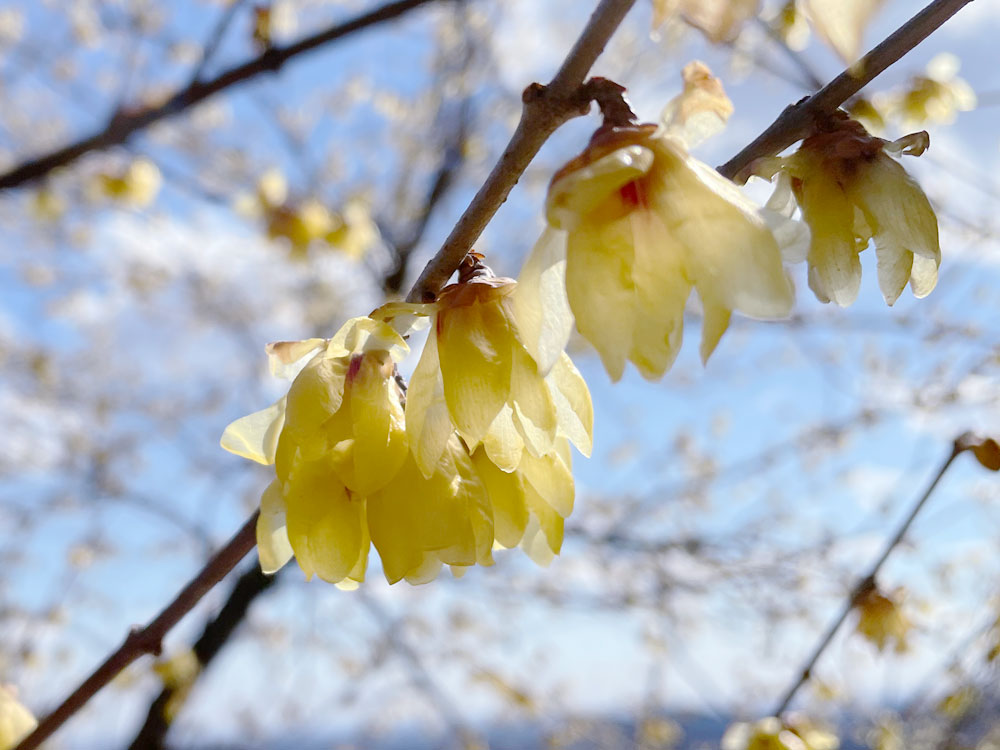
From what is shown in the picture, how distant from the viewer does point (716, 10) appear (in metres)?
0.31

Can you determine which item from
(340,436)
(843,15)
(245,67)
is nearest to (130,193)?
(245,67)

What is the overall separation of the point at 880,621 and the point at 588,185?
3.87ft

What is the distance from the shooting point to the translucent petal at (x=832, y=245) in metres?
0.43

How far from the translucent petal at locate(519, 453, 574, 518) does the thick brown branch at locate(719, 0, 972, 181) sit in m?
0.20

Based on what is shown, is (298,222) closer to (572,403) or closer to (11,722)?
(11,722)

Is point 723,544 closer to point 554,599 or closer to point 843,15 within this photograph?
point 554,599

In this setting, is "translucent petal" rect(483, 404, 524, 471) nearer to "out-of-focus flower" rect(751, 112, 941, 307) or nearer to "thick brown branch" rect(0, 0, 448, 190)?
"out-of-focus flower" rect(751, 112, 941, 307)

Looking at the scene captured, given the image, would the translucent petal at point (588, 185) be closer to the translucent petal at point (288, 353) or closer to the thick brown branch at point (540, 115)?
the thick brown branch at point (540, 115)

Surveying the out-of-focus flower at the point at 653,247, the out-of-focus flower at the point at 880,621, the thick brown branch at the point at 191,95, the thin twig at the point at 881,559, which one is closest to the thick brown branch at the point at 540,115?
the out-of-focus flower at the point at 653,247

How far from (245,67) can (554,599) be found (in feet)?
10.8

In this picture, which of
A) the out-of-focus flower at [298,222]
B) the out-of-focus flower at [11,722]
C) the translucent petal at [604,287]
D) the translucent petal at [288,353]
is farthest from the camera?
the out-of-focus flower at [298,222]

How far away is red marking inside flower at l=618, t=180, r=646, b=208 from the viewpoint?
14.8 inches

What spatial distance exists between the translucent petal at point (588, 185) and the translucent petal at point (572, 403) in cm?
10

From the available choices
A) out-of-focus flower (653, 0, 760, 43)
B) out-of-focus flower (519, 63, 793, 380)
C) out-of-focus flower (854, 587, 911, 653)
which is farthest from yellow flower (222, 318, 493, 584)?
out-of-focus flower (854, 587, 911, 653)
